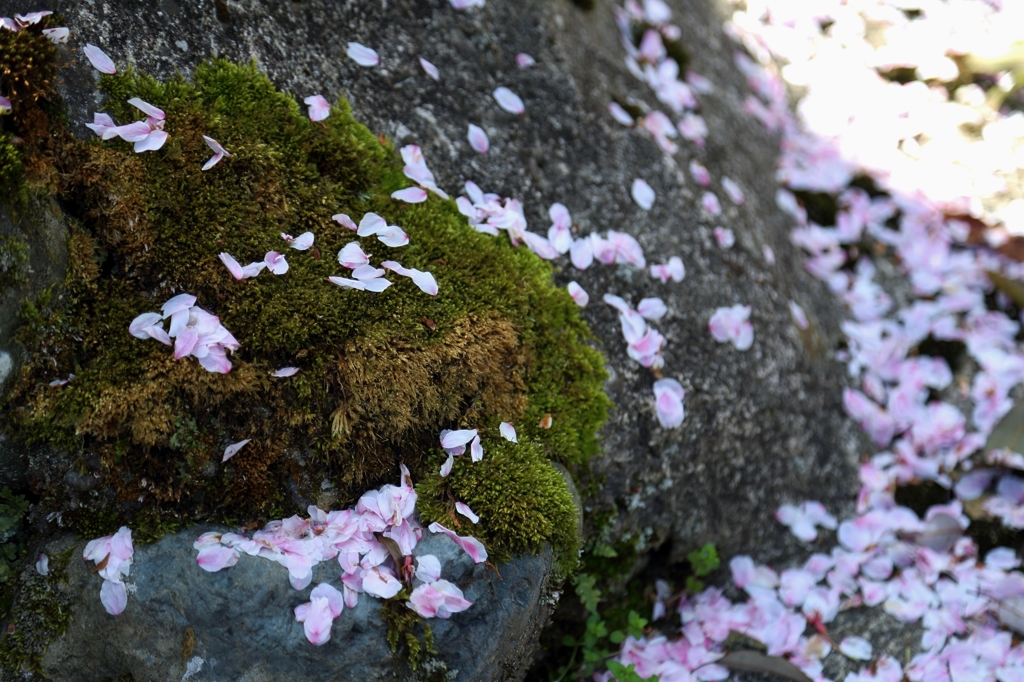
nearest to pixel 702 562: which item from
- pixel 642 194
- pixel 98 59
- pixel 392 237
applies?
pixel 642 194

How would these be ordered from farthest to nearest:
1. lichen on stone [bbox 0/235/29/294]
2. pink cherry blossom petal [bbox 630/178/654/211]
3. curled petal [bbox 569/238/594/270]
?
1. pink cherry blossom petal [bbox 630/178/654/211]
2. curled petal [bbox 569/238/594/270]
3. lichen on stone [bbox 0/235/29/294]

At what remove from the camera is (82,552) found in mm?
1974

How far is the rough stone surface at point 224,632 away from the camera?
1.92m

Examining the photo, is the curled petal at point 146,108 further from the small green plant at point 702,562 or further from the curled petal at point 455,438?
the small green plant at point 702,562

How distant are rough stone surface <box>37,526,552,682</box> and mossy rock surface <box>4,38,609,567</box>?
5.6 inches

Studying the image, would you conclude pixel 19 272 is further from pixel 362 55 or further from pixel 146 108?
pixel 362 55

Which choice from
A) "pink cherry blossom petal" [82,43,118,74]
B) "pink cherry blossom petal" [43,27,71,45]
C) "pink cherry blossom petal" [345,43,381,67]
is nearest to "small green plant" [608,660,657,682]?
"pink cherry blossom petal" [345,43,381,67]

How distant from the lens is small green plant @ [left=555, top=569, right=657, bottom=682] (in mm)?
2457

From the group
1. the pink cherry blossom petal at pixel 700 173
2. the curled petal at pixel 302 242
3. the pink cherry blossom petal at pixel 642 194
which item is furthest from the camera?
the pink cherry blossom petal at pixel 700 173

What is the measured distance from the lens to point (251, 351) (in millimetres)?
2115

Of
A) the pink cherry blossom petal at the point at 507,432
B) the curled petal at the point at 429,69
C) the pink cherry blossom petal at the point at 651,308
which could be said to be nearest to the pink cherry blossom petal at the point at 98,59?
the curled petal at the point at 429,69

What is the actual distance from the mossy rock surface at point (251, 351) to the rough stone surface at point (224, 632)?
14 cm

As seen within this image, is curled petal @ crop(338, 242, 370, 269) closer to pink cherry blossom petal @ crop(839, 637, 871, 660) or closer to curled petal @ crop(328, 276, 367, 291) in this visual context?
Answer: curled petal @ crop(328, 276, 367, 291)

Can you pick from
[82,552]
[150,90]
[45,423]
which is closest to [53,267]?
[45,423]
